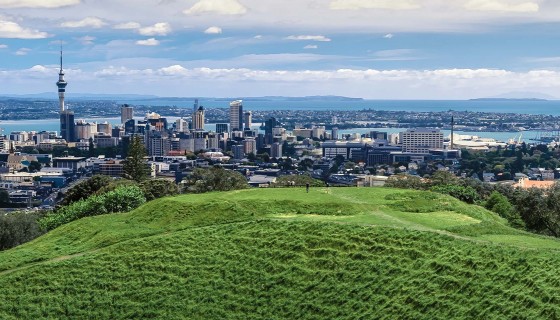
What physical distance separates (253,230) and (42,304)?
557cm

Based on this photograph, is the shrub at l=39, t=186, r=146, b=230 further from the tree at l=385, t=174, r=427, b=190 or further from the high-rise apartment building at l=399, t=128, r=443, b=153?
the high-rise apartment building at l=399, t=128, r=443, b=153

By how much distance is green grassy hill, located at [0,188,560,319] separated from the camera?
16.5 metres

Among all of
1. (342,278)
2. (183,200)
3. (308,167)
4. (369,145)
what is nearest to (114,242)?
(183,200)

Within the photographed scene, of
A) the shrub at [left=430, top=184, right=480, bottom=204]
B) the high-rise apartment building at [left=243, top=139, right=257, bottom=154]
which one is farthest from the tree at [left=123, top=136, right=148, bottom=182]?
the high-rise apartment building at [left=243, top=139, right=257, bottom=154]

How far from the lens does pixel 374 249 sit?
61.7ft

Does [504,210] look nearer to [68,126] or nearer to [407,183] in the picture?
[407,183]

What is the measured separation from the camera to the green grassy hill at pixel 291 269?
1647 centimetres

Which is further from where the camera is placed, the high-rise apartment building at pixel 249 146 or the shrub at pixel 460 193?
the high-rise apartment building at pixel 249 146

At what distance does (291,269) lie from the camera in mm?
18578

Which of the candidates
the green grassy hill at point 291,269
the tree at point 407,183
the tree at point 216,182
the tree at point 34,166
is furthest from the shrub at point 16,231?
the tree at point 34,166

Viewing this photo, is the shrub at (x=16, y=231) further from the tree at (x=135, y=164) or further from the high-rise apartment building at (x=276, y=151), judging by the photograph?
the high-rise apartment building at (x=276, y=151)

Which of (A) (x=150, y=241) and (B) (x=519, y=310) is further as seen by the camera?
(A) (x=150, y=241)

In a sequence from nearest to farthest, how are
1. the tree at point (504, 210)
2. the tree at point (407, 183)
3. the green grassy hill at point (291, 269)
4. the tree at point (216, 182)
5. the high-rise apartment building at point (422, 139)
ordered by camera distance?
the green grassy hill at point (291, 269) < the tree at point (504, 210) < the tree at point (407, 183) < the tree at point (216, 182) < the high-rise apartment building at point (422, 139)

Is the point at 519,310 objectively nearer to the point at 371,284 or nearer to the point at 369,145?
the point at 371,284
